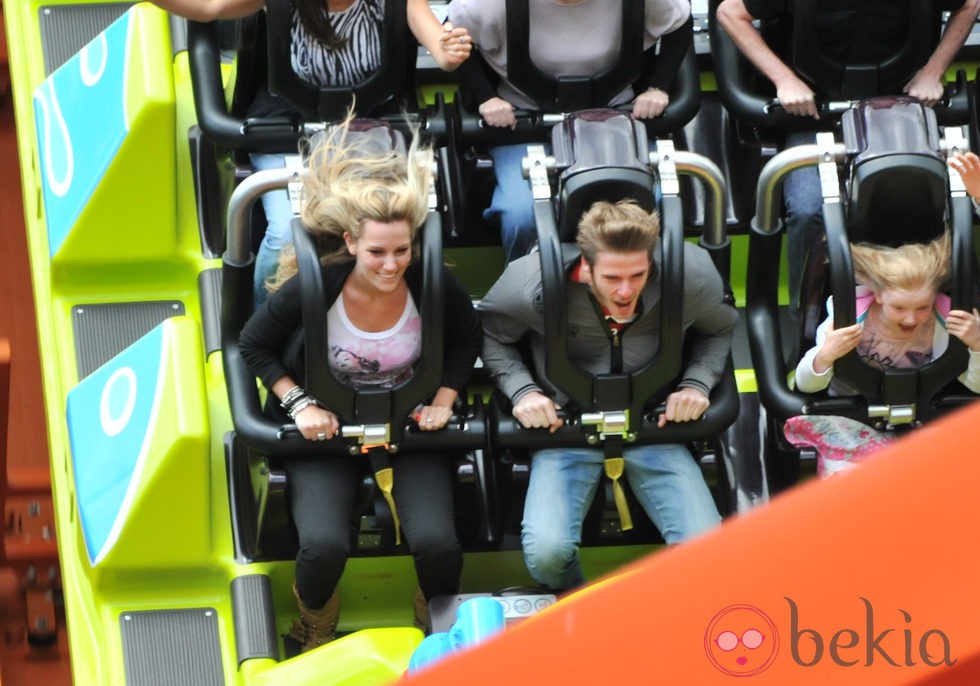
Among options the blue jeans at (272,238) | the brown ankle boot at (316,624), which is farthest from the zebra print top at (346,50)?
the brown ankle boot at (316,624)

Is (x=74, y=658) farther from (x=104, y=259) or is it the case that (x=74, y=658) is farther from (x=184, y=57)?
(x=184, y=57)

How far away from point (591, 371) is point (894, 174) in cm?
58

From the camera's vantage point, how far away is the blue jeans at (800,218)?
2836mm

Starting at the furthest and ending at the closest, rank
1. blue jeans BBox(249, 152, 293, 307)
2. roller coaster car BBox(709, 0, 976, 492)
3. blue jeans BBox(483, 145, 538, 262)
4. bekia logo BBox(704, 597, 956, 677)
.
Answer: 1. blue jeans BBox(483, 145, 538, 262)
2. blue jeans BBox(249, 152, 293, 307)
3. roller coaster car BBox(709, 0, 976, 492)
4. bekia logo BBox(704, 597, 956, 677)

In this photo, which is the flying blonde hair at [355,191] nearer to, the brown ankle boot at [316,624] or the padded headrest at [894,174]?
the brown ankle boot at [316,624]

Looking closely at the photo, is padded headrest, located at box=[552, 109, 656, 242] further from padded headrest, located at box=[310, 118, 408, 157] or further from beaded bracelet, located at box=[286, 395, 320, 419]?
beaded bracelet, located at box=[286, 395, 320, 419]

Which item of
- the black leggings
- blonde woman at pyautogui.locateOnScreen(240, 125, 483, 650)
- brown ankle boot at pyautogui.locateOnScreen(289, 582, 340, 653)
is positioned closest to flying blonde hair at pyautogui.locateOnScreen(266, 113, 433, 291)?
blonde woman at pyautogui.locateOnScreen(240, 125, 483, 650)

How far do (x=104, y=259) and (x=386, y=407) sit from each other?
3.06 feet

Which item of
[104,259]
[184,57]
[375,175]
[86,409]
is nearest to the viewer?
[375,175]

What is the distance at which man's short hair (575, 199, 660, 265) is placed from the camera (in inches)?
91.7

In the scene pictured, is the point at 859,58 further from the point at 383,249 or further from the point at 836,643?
the point at 836,643

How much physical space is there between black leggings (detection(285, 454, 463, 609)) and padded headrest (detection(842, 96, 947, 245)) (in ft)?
2.62

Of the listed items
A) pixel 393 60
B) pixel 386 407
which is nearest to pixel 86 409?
pixel 386 407

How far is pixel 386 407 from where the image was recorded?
245 centimetres
